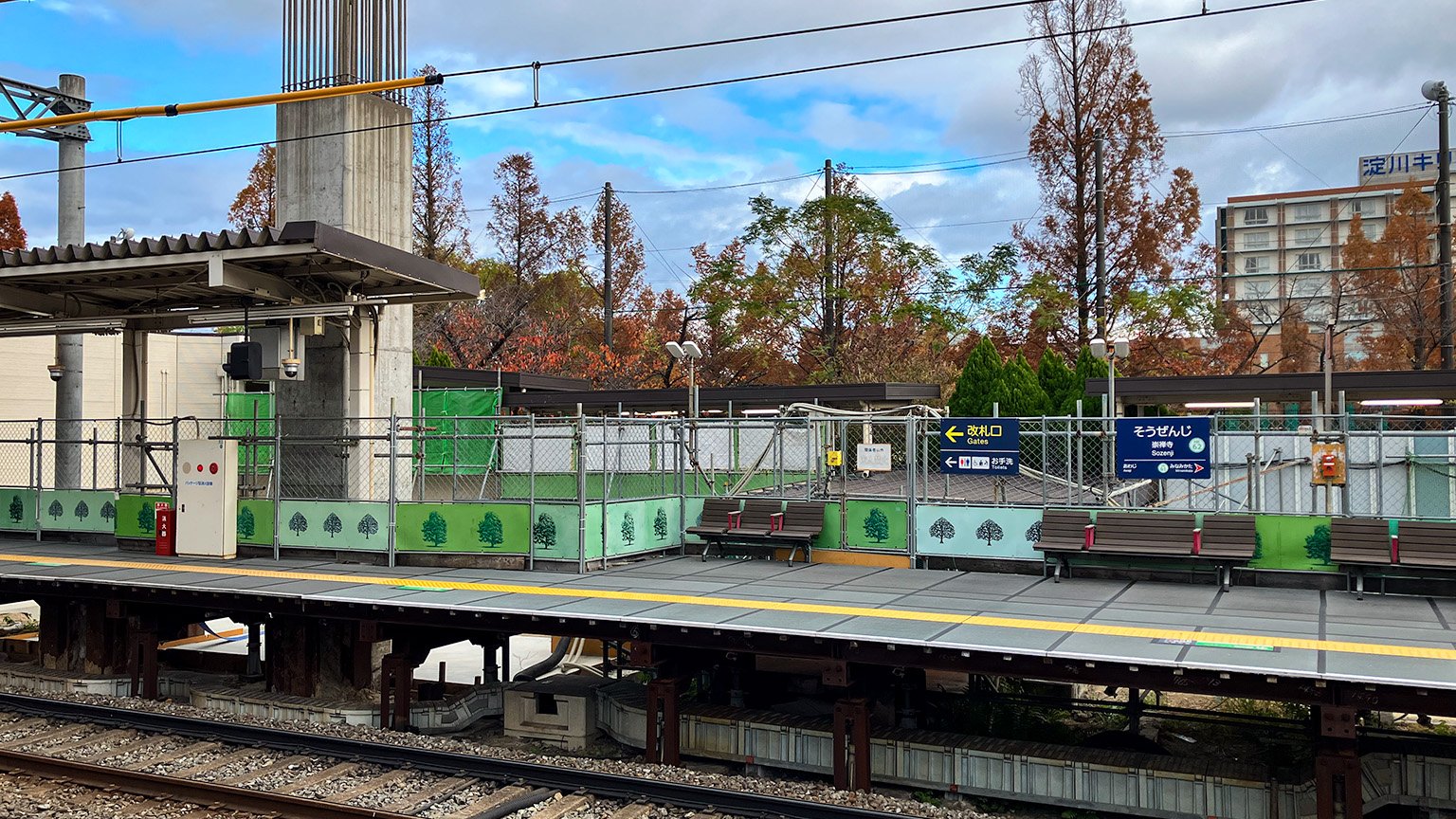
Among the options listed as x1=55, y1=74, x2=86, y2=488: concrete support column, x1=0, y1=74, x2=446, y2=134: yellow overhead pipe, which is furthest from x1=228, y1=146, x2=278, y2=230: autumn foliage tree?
x1=0, y1=74, x2=446, y2=134: yellow overhead pipe

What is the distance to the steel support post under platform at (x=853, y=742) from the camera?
1127cm

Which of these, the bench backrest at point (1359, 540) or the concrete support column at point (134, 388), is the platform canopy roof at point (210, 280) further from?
the bench backrest at point (1359, 540)

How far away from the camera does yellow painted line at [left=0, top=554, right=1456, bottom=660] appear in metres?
10.2

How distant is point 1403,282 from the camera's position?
51.5m

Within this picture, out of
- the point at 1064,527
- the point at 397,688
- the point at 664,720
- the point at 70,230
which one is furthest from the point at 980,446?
the point at 70,230

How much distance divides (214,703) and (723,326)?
1451 inches

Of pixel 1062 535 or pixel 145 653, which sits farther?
pixel 145 653

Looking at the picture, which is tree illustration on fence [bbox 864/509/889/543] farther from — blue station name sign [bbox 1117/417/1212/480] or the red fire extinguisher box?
the red fire extinguisher box

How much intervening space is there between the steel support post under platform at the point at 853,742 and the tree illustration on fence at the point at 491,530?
6.57m

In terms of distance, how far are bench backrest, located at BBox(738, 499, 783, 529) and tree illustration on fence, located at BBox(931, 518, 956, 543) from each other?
2364mm

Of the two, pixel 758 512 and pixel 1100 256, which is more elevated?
pixel 1100 256

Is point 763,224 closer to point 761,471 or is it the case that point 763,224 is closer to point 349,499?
point 761,471

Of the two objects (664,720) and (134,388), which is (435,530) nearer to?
(664,720)

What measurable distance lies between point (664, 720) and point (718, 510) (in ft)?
19.1
